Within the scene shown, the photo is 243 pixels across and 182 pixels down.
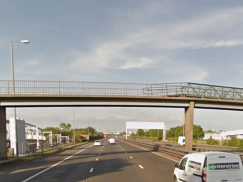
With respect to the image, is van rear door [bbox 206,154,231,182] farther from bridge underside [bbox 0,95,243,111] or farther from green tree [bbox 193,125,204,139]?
green tree [bbox 193,125,204,139]

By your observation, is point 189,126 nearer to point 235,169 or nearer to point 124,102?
point 124,102

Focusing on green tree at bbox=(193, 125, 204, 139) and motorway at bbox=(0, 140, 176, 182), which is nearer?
motorway at bbox=(0, 140, 176, 182)

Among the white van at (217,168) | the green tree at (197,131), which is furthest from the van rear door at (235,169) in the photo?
the green tree at (197,131)

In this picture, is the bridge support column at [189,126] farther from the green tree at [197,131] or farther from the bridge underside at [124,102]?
the green tree at [197,131]

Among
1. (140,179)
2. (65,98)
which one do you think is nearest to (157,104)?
(65,98)

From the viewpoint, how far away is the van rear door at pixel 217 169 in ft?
24.6

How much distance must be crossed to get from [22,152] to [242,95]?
28280 mm

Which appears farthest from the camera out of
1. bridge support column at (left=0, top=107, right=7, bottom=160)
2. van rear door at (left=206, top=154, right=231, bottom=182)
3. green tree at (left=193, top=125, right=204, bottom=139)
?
green tree at (left=193, top=125, right=204, bottom=139)

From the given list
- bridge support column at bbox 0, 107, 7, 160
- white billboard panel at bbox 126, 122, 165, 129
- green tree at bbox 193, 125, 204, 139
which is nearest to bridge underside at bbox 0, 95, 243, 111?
bridge support column at bbox 0, 107, 7, 160

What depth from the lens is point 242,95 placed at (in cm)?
3019

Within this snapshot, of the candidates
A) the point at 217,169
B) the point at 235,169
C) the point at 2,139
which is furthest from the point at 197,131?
the point at 217,169

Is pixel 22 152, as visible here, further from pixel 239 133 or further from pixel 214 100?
pixel 239 133

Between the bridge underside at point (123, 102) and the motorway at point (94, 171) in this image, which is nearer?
the motorway at point (94, 171)

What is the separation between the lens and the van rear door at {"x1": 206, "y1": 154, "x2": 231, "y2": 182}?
7484mm
